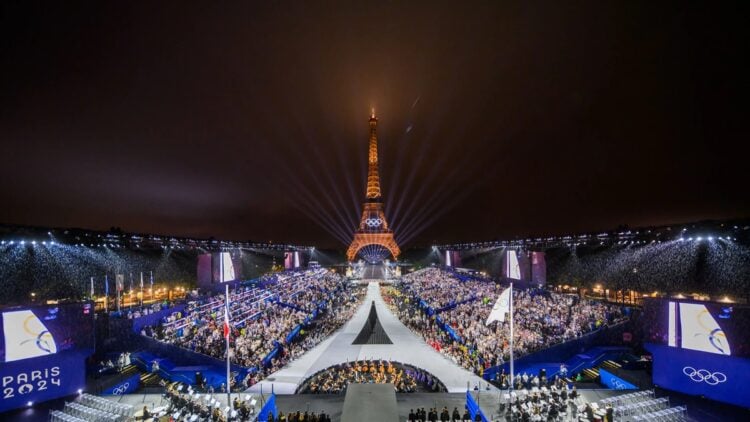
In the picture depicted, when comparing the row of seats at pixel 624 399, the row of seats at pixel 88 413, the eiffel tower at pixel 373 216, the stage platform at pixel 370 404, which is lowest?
the row of seats at pixel 624 399

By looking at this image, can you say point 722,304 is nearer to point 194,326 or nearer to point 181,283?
point 194,326

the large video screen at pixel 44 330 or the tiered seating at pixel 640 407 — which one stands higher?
the large video screen at pixel 44 330

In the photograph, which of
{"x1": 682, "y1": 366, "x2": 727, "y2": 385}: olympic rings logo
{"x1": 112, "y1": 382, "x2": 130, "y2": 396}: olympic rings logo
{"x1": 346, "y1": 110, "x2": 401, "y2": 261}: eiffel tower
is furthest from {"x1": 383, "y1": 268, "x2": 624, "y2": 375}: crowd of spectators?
{"x1": 346, "y1": 110, "x2": 401, "y2": 261}: eiffel tower

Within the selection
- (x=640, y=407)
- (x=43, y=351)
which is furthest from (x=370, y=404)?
(x=43, y=351)

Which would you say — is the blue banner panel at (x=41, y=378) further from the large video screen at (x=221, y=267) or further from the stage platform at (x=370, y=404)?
the large video screen at (x=221, y=267)

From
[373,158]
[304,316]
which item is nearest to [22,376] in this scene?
[304,316]

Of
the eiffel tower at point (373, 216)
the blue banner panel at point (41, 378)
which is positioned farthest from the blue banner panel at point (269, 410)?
the eiffel tower at point (373, 216)

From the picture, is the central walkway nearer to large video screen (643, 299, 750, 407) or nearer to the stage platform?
the stage platform

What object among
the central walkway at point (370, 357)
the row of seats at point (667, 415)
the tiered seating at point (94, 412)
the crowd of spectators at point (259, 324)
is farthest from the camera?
the crowd of spectators at point (259, 324)
